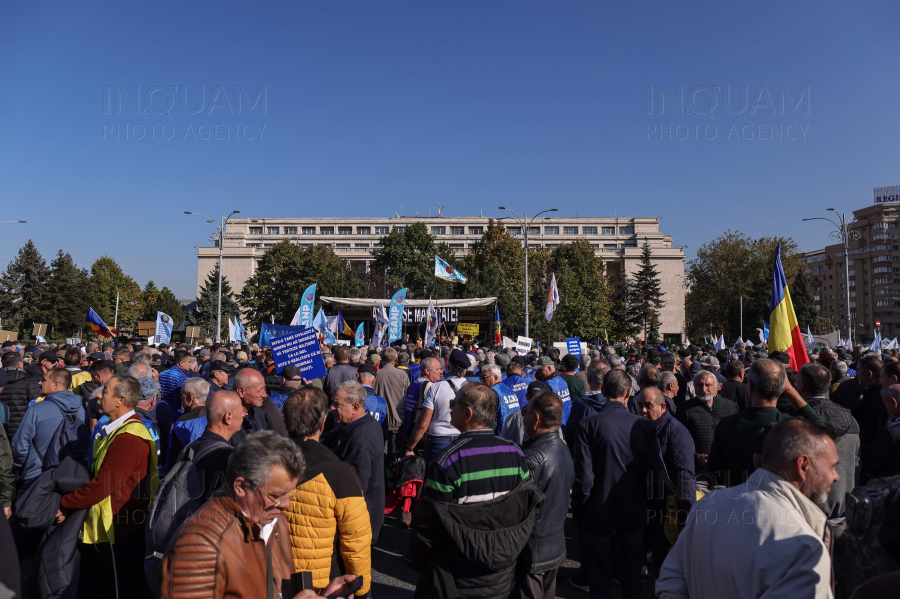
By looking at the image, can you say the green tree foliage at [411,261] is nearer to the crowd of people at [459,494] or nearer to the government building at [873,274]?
the crowd of people at [459,494]

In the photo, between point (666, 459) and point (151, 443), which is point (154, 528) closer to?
point (151, 443)

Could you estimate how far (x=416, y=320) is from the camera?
38.8 meters

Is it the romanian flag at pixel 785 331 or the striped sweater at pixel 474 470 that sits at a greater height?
the romanian flag at pixel 785 331

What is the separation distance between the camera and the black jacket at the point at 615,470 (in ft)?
14.4

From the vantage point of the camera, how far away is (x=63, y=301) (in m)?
54.8

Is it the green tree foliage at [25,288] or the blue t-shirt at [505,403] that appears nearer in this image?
the blue t-shirt at [505,403]

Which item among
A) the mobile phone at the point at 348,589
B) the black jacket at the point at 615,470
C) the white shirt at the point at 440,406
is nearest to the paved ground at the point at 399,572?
the black jacket at the point at 615,470

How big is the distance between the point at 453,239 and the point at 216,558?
335 ft

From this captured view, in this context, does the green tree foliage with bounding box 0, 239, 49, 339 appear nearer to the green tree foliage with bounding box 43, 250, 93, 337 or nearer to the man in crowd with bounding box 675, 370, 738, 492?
the green tree foliage with bounding box 43, 250, 93, 337

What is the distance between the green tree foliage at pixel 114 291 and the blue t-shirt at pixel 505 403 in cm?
7805

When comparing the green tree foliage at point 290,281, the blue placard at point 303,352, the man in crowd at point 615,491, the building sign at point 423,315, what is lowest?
the man in crowd at point 615,491

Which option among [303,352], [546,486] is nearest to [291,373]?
[303,352]

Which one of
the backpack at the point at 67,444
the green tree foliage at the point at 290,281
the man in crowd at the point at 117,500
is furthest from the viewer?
the green tree foliage at the point at 290,281

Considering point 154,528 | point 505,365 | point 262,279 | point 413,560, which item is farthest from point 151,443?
point 262,279
